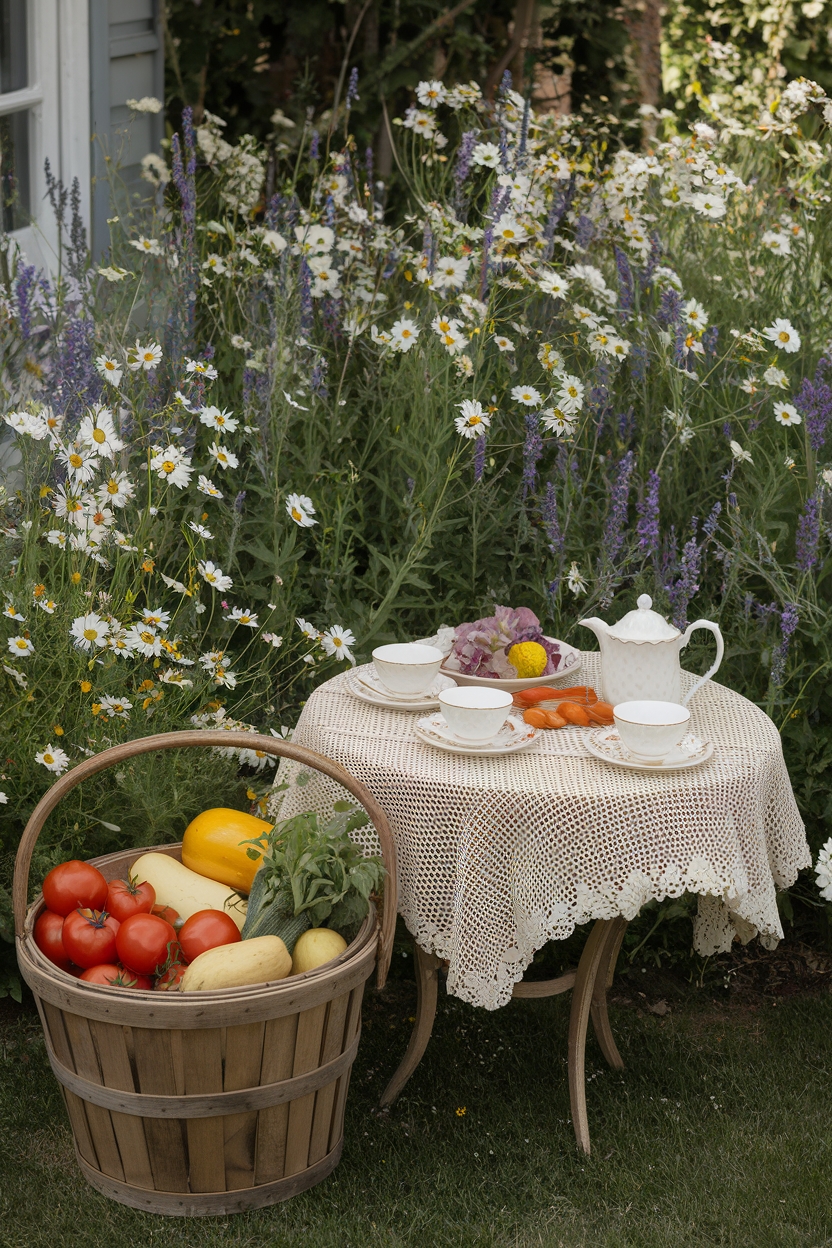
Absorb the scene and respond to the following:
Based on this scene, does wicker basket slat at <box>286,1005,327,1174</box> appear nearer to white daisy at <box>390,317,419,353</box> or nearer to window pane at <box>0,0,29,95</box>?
white daisy at <box>390,317,419,353</box>

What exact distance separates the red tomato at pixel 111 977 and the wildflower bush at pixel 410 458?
1.79 ft

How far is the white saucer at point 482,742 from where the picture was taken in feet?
7.73

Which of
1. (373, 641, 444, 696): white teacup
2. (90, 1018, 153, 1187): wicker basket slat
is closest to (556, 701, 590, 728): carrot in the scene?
(373, 641, 444, 696): white teacup

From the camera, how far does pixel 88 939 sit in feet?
7.74

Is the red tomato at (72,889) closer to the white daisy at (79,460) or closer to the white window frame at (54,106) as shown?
Result: the white daisy at (79,460)

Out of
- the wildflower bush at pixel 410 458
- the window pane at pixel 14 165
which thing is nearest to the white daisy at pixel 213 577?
the wildflower bush at pixel 410 458

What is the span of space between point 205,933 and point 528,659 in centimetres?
83

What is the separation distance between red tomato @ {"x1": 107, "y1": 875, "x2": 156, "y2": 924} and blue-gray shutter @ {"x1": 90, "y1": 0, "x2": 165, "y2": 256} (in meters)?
2.79

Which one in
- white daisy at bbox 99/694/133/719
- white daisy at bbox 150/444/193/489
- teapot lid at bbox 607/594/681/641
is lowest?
white daisy at bbox 99/694/133/719

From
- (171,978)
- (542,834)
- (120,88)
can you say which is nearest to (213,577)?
(171,978)

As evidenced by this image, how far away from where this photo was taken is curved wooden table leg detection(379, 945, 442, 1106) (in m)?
2.59

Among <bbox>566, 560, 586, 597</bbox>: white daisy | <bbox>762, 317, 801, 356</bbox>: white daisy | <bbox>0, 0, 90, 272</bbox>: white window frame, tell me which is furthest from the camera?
<bbox>0, 0, 90, 272</bbox>: white window frame

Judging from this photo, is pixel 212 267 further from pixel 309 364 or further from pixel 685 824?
pixel 685 824

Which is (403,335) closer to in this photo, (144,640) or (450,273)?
(450,273)
